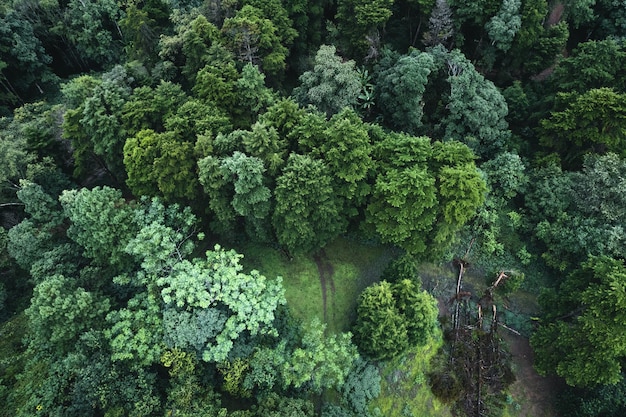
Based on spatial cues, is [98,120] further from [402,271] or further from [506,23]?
[506,23]

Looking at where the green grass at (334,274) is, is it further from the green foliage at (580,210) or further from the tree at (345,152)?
the green foliage at (580,210)

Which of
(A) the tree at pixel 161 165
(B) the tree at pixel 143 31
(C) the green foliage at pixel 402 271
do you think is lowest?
(C) the green foliage at pixel 402 271

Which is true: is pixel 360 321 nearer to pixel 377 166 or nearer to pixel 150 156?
pixel 377 166

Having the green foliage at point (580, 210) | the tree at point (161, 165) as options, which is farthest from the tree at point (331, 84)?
the green foliage at point (580, 210)

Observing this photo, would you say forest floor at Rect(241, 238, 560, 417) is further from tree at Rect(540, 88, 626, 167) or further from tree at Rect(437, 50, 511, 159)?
tree at Rect(540, 88, 626, 167)

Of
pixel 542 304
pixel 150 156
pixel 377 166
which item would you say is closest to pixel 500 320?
pixel 542 304

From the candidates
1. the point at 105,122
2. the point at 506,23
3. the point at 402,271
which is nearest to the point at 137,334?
the point at 105,122

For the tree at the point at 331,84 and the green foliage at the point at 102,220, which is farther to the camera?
the tree at the point at 331,84
